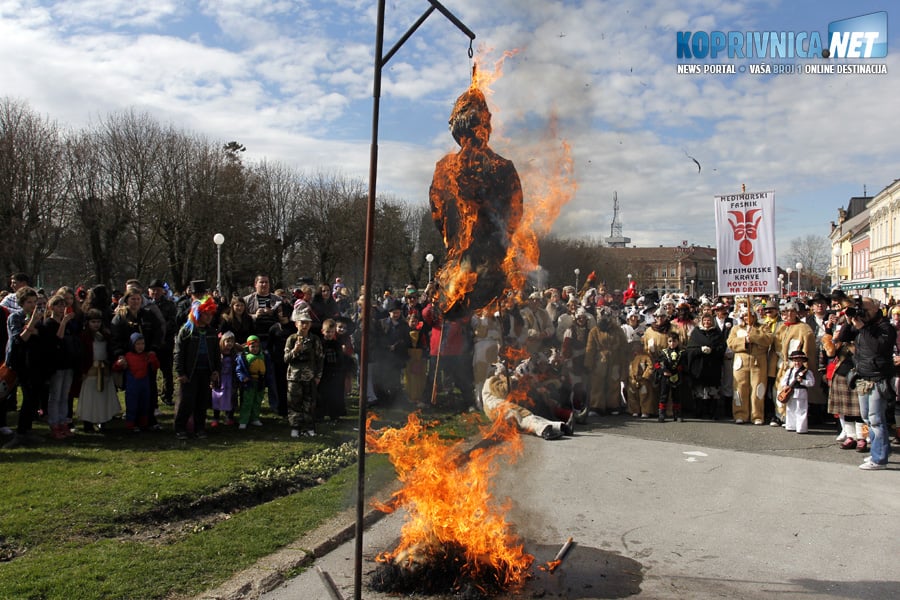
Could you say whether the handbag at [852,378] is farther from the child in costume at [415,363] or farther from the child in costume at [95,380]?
the child in costume at [95,380]

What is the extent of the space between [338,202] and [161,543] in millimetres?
17851

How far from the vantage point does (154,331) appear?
9.49 m

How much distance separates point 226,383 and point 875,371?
8.69 metres

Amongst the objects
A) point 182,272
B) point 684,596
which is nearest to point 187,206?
point 182,272

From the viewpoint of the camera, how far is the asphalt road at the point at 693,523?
Result: 182 inches

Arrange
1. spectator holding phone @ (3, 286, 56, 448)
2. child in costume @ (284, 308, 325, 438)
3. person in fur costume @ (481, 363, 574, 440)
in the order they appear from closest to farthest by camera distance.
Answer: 1. spectator holding phone @ (3, 286, 56, 448)
2. child in costume @ (284, 308, 325, 438)
3. person in fur costume @ (481, 363, 574, 440)

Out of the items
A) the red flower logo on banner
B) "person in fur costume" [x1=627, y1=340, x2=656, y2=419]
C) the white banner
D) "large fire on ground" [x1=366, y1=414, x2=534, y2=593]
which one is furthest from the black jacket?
"large fire on ground" [x1=366, y1=414, x2=534, y2=593]

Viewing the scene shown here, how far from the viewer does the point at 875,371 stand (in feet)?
25.7

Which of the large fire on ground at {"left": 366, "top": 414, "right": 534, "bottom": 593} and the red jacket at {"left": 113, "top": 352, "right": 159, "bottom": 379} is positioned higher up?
the red jacket at {"left": 113, "top": 352, "right": 159, "bottom": 379}

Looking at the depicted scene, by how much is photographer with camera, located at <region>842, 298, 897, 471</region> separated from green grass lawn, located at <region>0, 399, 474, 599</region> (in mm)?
5307

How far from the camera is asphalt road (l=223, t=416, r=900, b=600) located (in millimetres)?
4617

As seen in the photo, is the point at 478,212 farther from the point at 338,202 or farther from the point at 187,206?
the point at 187,206

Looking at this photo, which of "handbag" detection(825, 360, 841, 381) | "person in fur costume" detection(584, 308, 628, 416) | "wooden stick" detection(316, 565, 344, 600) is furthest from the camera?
"person in fur costume" detection(584, 308, 628, 416)

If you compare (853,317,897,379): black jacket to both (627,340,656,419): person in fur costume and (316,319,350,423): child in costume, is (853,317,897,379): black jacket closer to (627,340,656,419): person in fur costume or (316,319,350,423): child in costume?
(627,340,656,419): person in fur costume
